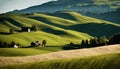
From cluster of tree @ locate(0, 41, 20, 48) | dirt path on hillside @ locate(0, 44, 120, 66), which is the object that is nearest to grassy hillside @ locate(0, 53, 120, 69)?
dirt path on hillside @ locate(0, 44, 120, 66)

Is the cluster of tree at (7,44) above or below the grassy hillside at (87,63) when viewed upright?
below

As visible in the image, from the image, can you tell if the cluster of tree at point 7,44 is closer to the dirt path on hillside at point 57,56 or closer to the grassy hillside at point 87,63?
the dirt path on hillside at point 57,56

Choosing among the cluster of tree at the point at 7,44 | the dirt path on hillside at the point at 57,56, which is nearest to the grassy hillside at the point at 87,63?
the dirt path on hillside at the point at 57,56

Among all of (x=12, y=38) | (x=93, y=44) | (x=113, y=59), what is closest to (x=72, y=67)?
(x=113, y=59)

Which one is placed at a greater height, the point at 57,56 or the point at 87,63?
the point at 87,63

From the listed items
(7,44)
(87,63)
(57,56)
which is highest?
(87,63)

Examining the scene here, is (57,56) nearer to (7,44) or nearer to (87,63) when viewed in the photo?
(87,63)

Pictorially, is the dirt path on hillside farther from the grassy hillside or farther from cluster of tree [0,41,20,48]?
cluster of tree [0,41,20,48]

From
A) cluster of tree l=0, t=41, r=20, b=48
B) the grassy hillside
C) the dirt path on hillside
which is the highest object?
the grassy hillside

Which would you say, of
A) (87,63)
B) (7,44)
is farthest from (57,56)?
(7,44)

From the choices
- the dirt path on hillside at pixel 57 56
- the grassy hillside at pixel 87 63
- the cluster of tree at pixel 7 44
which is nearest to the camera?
the grassy hillside at pixel 87 63

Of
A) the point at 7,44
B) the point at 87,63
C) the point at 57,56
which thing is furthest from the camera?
the point at 7,44

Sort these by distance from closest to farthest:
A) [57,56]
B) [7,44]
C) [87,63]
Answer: [87,63] → [57,56] → [7,44]

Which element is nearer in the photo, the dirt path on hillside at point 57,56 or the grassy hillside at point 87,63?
the grassy hillside at point 87,63
